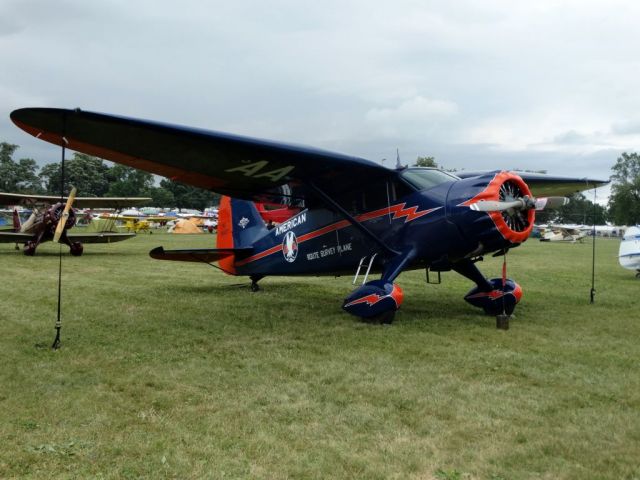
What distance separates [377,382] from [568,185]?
7759 mm

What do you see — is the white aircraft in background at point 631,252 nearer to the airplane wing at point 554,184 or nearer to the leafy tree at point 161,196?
the airplane wing at point 554,184

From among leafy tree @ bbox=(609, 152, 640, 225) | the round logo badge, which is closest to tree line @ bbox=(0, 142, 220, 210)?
leafy tree @ bbox=(609, 152, 640, 225)

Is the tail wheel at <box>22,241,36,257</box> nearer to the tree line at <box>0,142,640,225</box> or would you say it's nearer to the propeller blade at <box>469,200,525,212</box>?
the propeller blade at <box>469,200,525,212</box>

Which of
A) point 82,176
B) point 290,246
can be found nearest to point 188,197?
point 82,176

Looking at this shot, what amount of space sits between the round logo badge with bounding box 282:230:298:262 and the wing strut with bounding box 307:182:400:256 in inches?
61.1

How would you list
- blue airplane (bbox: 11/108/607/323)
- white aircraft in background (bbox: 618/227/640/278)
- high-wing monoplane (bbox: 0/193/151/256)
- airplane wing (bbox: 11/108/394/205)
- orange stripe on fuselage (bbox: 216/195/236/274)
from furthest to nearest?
1. high-wing monoplane (bbox: 0/193/151/256)
2. white aircraft in background (bbox: 618/227/640/278)
3. orange stripe on fuselage (bbox: 216/195/236/274)
4. blue airplane (bbox: 11/108/607/323)
5. airplane wing (bbox: 11/108/394/205)

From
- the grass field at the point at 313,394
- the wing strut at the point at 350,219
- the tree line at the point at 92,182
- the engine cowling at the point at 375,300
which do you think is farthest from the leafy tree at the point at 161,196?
the engine cowling at the point at 375,300

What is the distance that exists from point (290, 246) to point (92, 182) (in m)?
114

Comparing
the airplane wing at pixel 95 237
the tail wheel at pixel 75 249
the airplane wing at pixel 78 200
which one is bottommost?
the tail wheel at pixel 75 249

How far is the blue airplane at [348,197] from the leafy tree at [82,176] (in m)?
111

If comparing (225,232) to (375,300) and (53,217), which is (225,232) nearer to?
(375,300)

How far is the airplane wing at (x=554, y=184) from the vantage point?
9.77 meters

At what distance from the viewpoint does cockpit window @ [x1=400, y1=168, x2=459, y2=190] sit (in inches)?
299

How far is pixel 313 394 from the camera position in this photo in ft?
14.1
